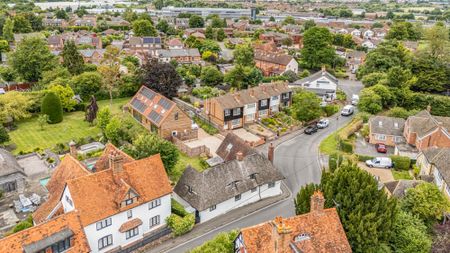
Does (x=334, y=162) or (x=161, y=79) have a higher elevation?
(x=161, y=79)

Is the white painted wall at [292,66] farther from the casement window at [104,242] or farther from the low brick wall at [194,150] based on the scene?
the casement window at [104,242]

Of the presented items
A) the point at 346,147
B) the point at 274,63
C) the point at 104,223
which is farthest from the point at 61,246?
the point at 274,63

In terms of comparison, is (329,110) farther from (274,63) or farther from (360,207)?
(360,207)

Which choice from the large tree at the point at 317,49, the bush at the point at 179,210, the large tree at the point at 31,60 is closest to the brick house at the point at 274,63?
the large tree at the point at 317,49

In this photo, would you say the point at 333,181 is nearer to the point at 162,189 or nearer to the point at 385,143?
the point at 162,189

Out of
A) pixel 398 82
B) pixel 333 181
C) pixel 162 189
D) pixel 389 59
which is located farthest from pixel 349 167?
pixel 389 59

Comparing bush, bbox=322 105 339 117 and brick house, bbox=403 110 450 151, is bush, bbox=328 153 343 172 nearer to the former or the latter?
brick house, bbox=403 110 450 151
